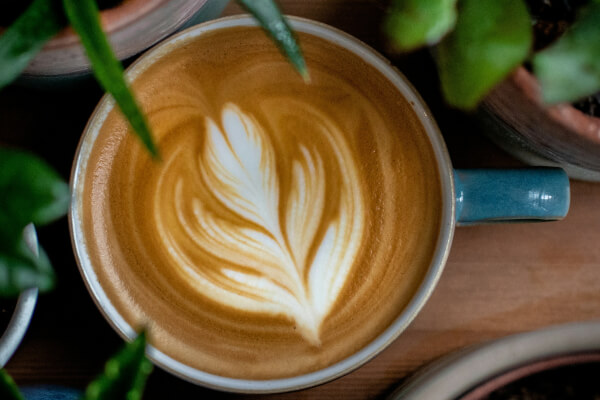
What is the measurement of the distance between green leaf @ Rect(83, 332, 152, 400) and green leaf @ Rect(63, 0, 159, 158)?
0.11 m

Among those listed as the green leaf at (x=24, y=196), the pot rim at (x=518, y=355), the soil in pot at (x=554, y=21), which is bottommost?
the pot rim at (x=518, y=355)

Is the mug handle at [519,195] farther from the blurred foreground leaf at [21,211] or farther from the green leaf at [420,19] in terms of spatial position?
the blurred foreground leaf at [21,211]

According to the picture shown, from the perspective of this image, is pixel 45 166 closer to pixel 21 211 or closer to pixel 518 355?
pixel 21 211

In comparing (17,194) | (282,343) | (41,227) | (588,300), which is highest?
(17,194)

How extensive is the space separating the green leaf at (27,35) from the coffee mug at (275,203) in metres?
0.15

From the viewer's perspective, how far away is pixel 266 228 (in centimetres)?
60

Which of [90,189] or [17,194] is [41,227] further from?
[17,194]

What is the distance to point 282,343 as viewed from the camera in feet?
1.95

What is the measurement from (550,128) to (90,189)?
0.41 meters

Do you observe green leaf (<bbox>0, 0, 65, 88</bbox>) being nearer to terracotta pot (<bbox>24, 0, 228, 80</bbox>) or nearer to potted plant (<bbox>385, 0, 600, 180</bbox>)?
terracotta pot (<bbox>24, 0, 228, 80</bbox>)

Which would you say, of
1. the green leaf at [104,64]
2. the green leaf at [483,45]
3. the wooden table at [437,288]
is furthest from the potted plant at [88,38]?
the wooden table at [437,288]

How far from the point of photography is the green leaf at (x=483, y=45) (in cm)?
39

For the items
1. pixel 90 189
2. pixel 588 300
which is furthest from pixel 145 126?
pixel 588 300

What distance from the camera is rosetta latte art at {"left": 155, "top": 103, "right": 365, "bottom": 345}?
1.96 feet
